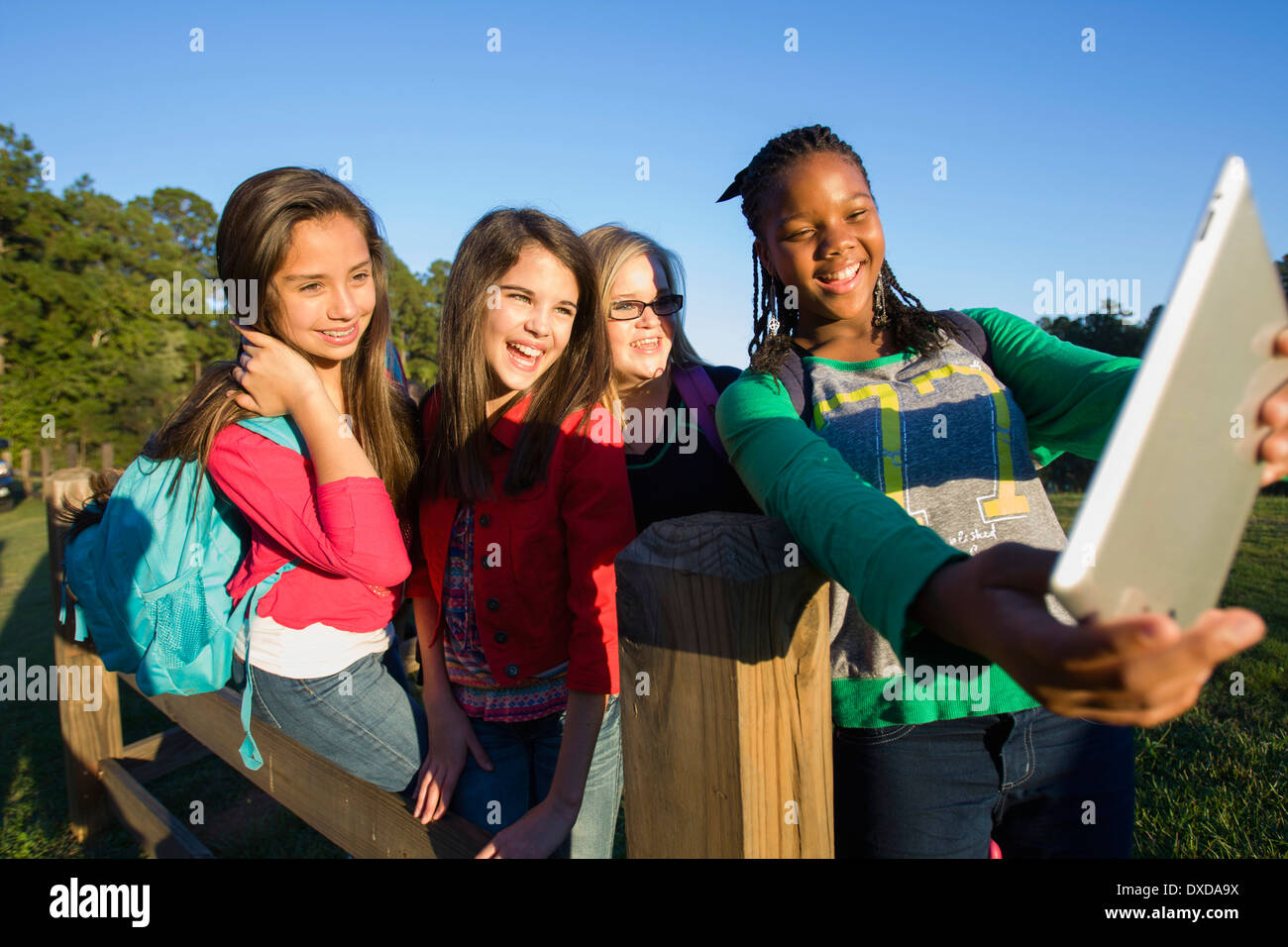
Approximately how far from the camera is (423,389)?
2904 mm

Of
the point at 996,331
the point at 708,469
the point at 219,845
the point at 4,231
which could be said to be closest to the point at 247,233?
the point at 708,469

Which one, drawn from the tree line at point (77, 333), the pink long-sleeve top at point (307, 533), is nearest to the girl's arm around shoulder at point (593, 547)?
the pink long-sleeve top at point (307, 533)

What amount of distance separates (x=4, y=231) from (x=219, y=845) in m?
36.3

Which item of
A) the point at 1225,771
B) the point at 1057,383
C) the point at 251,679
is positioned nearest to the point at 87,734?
the point at 251,679

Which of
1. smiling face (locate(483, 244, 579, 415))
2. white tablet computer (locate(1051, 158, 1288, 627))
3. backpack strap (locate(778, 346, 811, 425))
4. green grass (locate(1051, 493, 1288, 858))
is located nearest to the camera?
white tablet computer (locate(1051, 158, 1288, 627))

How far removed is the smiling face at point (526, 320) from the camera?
236 centimetres

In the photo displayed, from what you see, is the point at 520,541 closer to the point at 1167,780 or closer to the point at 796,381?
the point at 796,381

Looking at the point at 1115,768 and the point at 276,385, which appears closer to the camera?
the point at 1115,768

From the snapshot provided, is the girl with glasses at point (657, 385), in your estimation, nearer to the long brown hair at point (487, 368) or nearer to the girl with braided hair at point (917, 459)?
the long brown hair at point (487, 368)

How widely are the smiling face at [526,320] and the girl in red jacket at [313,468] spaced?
36 centimetres

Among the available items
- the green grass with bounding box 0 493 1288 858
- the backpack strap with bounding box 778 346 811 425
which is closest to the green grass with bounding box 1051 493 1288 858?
the green grass with bounding box 0 493 1288 858

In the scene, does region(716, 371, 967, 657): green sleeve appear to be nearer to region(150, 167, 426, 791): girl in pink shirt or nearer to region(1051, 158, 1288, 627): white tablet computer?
region(1051, 158, 1288, 627): white tablet computer

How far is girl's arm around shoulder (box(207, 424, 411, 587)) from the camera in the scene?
75.1 inches

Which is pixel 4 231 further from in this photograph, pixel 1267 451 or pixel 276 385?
pixel 1267 451
